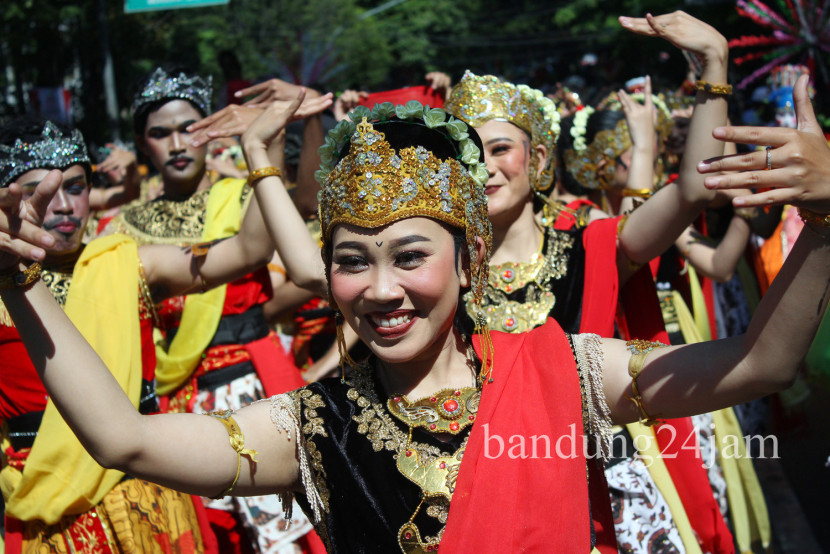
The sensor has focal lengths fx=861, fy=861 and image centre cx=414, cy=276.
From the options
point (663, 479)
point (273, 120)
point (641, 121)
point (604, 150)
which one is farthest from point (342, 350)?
point (604, 150)

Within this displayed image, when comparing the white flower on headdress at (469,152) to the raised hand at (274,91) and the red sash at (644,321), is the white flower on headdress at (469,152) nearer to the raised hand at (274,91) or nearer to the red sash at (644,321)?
the raised hand at (274,91)

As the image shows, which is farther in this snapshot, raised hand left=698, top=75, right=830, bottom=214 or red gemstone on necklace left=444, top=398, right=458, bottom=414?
red gemstone on necklace left=444, top=398, right=458, bottom=414

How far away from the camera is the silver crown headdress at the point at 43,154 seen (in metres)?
3.17

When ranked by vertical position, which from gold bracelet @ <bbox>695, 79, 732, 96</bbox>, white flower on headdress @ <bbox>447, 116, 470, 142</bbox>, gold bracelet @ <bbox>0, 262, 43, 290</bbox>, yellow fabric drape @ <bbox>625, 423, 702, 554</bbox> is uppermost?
gold bracelet @ <bbox>695, 79, 732, 96</bbox>

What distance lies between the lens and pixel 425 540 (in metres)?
2.03

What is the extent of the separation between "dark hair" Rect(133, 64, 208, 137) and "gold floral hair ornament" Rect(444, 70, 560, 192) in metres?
1.58

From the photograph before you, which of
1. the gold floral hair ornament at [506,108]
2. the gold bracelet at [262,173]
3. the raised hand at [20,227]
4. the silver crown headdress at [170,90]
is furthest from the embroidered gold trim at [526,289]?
the silver crown headdress at [170,90]

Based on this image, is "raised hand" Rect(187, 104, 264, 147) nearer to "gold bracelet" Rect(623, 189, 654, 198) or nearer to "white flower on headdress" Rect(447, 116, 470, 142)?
"white flower on headdress" Rect(447, 116, 470, 142)

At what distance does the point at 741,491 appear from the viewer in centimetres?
434

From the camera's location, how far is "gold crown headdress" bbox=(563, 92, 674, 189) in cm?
464

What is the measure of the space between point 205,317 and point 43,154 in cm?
106

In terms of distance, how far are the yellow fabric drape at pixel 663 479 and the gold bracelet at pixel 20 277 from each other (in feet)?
7.64

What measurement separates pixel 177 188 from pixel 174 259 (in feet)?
4.32

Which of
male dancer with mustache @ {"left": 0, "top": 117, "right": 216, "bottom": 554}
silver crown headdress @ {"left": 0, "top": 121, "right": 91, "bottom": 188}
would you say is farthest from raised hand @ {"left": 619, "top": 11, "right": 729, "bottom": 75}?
silver crown headdress @ {"left": 0, "top": 121, "right": 91, "bottom": 188}
